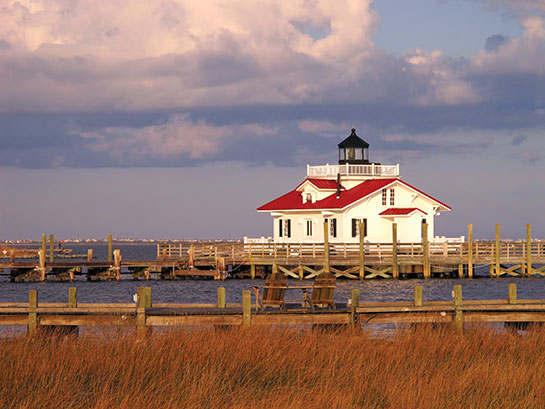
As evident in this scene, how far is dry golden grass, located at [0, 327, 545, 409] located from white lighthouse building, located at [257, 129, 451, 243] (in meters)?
38.8

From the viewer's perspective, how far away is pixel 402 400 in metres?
11.6

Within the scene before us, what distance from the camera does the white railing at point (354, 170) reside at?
5803cm

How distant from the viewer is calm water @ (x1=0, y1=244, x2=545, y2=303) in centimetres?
4262

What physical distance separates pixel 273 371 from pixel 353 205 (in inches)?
1623

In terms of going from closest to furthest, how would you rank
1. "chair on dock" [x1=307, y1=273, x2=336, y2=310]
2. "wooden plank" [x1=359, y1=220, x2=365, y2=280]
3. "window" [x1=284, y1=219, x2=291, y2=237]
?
"chair on dock" [x1=307, y1=273, x2=336, y2=310] < "wooden plank" [x1=359, y1=220, x2=365, y2=280] < "window" [x1=284, y1=219, x2=291, y2=237]

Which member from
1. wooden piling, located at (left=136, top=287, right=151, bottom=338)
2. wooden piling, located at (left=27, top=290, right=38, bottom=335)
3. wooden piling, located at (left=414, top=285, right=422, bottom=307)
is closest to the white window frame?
wooden piling, located at (left=414, top=285, right=422, bottom=307)

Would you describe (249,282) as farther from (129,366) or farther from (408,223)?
(129,366)

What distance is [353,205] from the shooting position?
178 ft

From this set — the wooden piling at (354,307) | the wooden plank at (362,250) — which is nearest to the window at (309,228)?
the wooden plank at (362,250)

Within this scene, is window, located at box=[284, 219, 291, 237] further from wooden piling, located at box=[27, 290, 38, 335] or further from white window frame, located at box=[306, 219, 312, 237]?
wooden piling, located at box=[27, 290, 38, 335]

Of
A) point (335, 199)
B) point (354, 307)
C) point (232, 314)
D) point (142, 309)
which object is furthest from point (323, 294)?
point (335, 199)

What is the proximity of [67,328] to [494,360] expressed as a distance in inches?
341

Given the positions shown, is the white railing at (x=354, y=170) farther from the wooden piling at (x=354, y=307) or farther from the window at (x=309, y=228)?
the wooden piling at (x=354, y=307)

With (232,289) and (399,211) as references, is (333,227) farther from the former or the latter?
(232,289)
